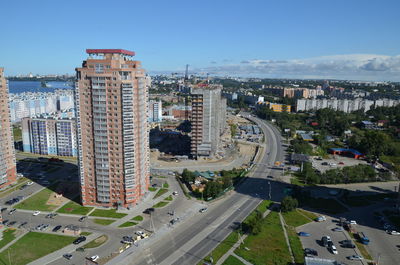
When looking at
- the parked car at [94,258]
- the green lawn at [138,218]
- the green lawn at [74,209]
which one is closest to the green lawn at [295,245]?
the green lawn at [138,218]

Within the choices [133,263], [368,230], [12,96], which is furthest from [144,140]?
[12,96]

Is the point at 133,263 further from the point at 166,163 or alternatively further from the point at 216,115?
the point at 216,115

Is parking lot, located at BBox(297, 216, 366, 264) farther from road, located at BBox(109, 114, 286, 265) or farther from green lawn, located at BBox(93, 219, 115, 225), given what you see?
green lawn, located at BBox(93, 219, 115, 225)

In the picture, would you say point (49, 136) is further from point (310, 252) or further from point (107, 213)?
point (310, 252)

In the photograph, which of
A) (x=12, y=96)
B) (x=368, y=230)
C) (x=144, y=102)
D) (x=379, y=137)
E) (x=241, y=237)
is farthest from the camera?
(x=12, y=96)

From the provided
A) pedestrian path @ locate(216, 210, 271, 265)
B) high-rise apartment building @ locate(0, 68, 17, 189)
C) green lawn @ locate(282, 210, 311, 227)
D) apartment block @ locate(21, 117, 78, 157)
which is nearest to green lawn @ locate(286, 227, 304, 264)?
green lawn @ locate(282, 210, 311, 227)

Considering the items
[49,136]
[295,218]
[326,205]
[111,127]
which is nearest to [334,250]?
[295,218]
